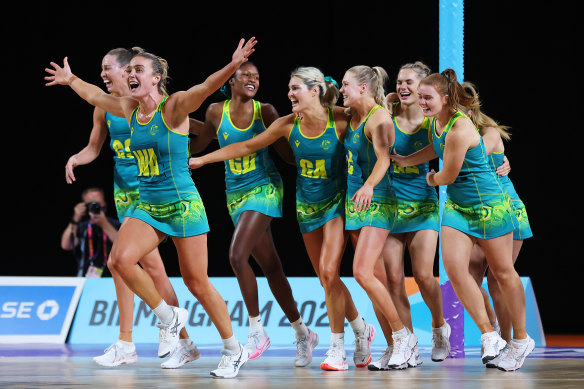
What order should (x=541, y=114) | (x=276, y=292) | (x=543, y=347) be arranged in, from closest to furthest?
(x=276, y=292), (x=543, y=347), (x=541, y=114)

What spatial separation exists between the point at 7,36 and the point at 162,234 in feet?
18.3

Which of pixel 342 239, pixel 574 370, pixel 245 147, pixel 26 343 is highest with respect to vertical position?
pixel 245 147

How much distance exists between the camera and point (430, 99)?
5.22 meters

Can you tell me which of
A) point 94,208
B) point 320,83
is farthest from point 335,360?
point 94,208

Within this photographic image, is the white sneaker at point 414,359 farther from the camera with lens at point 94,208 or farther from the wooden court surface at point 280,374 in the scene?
the camera with lens at point 94,208

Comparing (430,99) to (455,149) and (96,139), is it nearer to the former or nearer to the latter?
(455,149)

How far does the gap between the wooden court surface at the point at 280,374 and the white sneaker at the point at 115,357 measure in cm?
6

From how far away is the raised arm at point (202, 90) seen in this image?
476cm

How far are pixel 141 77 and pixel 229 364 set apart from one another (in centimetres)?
163

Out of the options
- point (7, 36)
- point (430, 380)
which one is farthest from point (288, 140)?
point (7, 36)

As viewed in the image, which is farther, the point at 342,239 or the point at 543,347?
the point at 543,347

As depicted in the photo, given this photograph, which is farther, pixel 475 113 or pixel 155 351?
pixel 155 351

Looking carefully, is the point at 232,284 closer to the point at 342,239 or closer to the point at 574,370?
the point at 342,239

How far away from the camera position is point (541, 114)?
8891 mm
